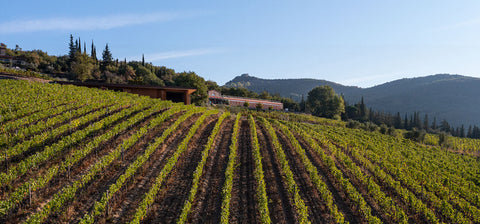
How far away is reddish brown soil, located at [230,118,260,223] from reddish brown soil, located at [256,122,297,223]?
0.84 meters

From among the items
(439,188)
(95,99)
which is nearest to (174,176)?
(95,99)

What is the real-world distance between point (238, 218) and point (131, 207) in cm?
476

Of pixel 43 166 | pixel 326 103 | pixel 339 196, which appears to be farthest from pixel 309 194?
pixel 326 103

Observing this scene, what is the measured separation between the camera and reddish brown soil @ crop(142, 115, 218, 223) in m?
9.80

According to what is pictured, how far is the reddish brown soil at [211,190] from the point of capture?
10.0 metres

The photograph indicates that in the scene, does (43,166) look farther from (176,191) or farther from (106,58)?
(106,58)

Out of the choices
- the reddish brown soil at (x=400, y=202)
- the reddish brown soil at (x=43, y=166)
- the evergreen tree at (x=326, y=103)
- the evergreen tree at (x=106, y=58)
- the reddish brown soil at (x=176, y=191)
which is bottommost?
the reddish brown soil at (x=400, y=202)

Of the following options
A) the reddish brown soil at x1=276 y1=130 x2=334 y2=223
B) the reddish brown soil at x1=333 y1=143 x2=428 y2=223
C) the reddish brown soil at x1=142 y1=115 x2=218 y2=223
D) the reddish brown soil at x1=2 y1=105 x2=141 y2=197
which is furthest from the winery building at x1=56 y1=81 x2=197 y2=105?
the reddish brown soil at x1=333 y1=143 x2=428 y2=223

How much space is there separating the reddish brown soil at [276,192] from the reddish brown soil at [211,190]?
2.62m

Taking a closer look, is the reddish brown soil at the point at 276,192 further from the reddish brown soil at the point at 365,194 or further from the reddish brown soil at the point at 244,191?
the reddish brown soil at the point at 365,194

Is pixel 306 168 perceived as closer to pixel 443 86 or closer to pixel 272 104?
pixel 272 104

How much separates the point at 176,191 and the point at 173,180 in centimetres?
115

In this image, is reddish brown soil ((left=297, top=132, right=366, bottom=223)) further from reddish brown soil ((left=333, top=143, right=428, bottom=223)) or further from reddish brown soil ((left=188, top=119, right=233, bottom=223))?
reddish brown soil ((left=188, top=119, right=233, bottom=223))

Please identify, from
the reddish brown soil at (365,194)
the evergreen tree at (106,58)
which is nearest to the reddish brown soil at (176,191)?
the reddish brown soil at (365,194)
